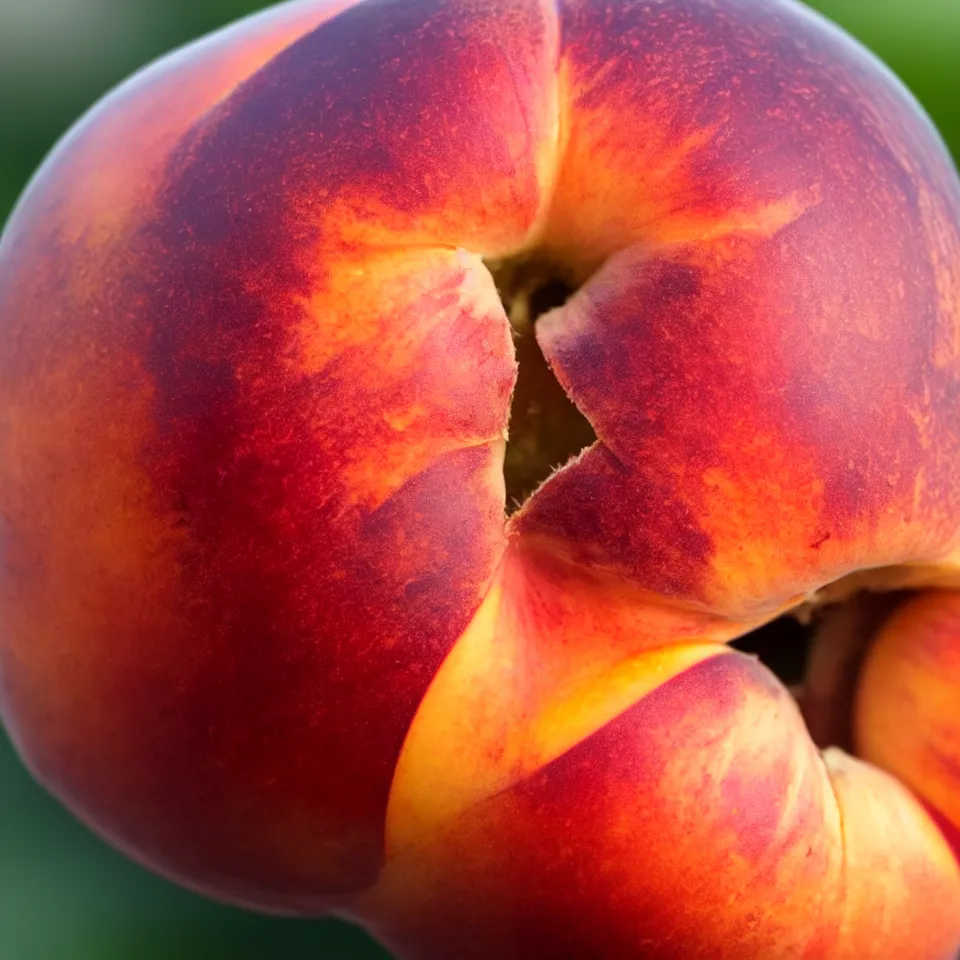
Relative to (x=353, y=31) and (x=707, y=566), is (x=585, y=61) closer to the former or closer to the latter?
(x=353, y=31)

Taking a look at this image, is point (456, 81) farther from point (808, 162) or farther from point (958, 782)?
point (958, 782)

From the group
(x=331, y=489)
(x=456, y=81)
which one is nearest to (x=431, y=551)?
(x=331, y=489)

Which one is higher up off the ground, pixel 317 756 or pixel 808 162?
pixel 808 162

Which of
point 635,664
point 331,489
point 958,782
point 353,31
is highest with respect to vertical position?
point 353,31

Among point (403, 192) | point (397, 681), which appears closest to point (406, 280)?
point (403, 192)

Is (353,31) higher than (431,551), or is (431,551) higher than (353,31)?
(353,31)
